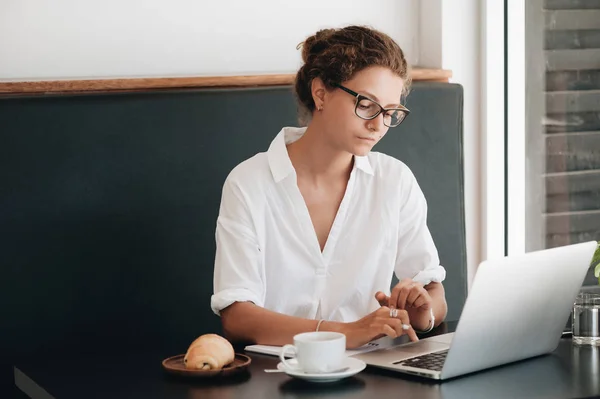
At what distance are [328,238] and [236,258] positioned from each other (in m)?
0.22

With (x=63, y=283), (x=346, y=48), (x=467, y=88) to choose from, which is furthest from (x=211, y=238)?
(x=467, y=88)

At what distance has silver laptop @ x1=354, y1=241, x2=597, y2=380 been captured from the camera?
1.33 m

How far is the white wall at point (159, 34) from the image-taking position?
226 centimetres

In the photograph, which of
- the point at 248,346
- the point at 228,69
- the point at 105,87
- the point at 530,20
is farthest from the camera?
the point at 530,20

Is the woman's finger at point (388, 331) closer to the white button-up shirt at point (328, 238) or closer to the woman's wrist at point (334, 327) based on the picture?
the woman's wrist at point (334, 327)

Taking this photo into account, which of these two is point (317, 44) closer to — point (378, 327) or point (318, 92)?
point (318, 92)

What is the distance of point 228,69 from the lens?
2451 millimetres

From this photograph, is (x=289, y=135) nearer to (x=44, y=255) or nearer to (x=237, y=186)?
(x=237, y=186)

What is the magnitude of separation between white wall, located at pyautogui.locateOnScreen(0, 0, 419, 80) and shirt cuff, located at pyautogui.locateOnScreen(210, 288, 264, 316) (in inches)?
32.2

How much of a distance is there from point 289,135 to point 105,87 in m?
0.46

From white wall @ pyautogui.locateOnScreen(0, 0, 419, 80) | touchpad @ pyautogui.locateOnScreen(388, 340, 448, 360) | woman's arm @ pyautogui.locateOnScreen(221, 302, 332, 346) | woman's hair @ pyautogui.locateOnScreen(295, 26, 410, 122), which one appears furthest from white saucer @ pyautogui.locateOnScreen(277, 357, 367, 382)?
white wall @ pyautogui.locateOnScreen(0, 0, 419, 80)

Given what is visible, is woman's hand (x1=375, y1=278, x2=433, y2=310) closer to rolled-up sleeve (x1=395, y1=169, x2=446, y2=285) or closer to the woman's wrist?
the woman's wrist

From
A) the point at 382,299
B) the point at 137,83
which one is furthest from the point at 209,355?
the point at 137,83

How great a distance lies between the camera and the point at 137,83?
220 cm
